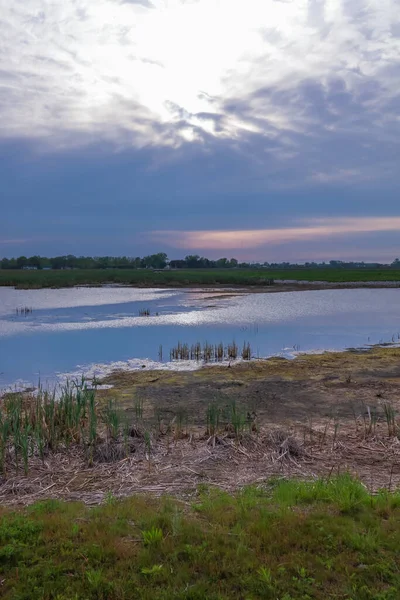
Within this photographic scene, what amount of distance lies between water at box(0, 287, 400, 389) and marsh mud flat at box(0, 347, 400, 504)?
582 centimetres

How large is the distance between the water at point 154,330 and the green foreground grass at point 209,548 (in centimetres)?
1201

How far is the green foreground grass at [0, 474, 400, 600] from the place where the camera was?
4.19 metres

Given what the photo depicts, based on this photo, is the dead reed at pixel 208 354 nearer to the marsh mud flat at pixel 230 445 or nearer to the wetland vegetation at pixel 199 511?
the marsh mud flat at pixel 230 445

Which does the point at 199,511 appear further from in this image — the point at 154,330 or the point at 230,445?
the point at 154,330

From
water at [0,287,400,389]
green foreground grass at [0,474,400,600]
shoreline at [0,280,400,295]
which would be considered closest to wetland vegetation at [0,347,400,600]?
green foreground grass at [0,474,400,600]

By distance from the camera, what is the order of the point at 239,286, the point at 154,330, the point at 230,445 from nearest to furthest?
1. the point at 230,445
2. the point at 154,330
3. the point at 239,286

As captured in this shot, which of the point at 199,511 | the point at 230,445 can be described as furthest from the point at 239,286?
the point at 199,511

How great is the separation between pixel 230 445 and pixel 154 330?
21.0 metres

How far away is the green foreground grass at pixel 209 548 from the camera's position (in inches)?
165

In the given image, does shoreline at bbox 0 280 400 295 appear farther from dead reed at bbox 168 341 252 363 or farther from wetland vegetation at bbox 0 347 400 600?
wetland vegetation at bbox 0 347 400 600

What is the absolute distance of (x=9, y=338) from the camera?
84.7ft

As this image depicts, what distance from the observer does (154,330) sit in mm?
28766

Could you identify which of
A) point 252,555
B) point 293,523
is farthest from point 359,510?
point 252,555

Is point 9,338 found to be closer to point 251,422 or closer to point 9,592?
point 251,422
